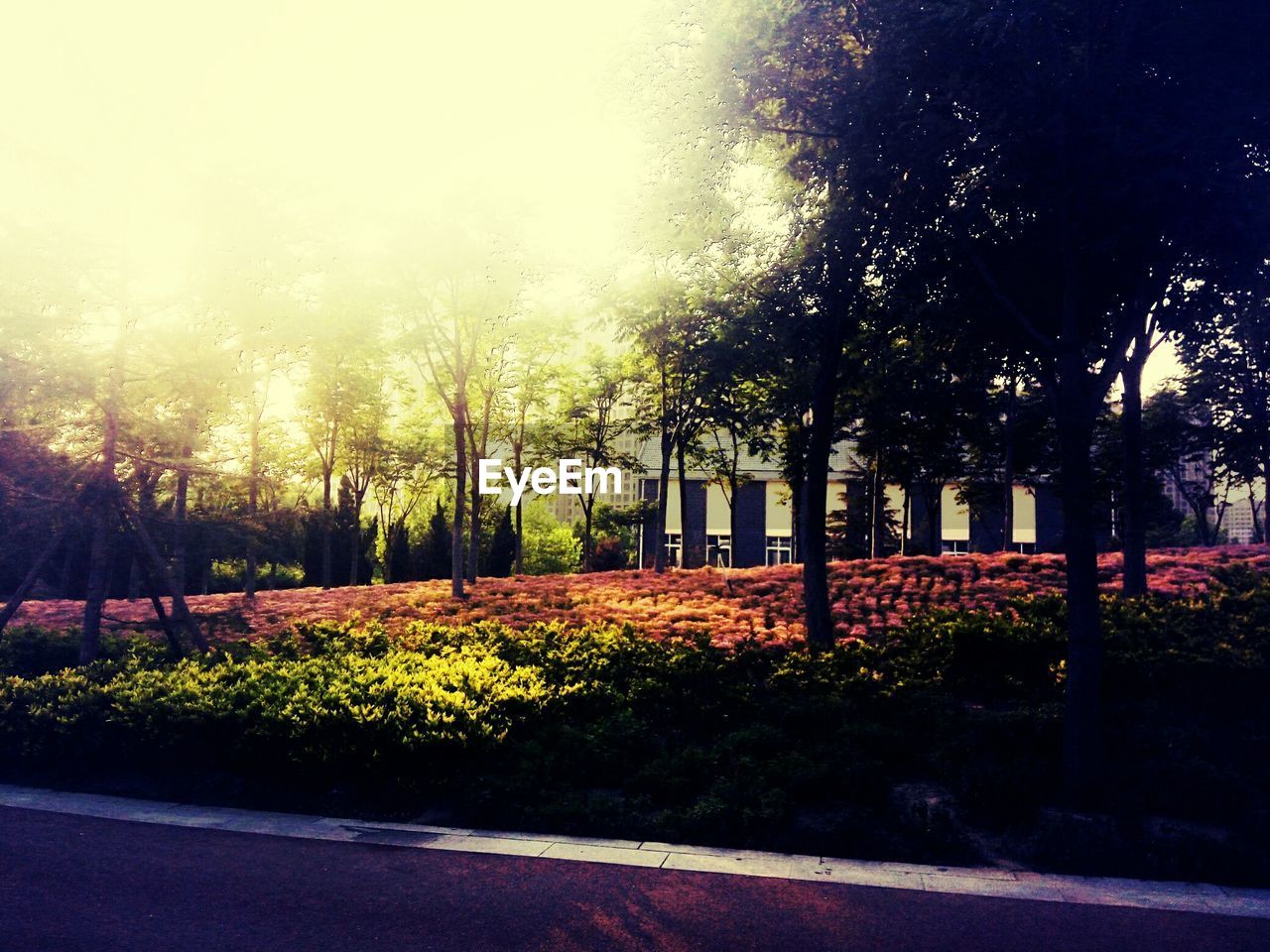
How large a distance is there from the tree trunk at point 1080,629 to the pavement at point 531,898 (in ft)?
5.08

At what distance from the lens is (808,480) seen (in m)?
14.8

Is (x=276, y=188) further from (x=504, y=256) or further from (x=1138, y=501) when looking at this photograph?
(x=1138, y=501)

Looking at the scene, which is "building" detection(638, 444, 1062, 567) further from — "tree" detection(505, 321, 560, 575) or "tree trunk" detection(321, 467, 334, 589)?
"tree trunk" detection(321, 467, 334, 589)

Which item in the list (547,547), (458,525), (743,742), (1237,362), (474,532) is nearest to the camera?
→ (743,742)

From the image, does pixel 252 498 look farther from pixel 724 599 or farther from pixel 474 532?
pixel 724 599

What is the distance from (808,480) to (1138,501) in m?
6.06

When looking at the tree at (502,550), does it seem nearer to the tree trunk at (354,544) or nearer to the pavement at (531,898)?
the tree trunk at (354,544)

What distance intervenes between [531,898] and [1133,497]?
13.7 m

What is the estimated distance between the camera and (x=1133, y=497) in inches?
A: 627

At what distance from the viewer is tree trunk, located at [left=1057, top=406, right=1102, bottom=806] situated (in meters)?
8.21

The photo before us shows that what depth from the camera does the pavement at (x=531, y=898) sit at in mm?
5758

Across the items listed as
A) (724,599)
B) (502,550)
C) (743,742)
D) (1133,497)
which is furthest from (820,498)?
(502,550)

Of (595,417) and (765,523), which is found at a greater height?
(595,417)

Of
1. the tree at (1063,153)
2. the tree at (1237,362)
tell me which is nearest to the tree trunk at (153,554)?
the tree at (1063,153)
